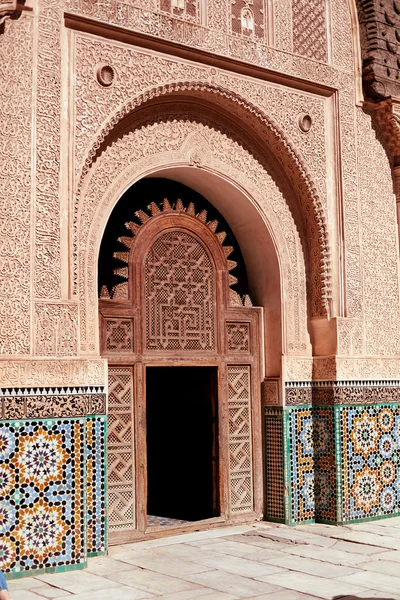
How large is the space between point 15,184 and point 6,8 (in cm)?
96

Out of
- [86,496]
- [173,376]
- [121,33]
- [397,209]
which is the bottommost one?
[86,496]

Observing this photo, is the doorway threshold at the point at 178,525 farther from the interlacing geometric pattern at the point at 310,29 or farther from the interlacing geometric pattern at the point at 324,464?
the interlacing geometric pattern at the point at 310,29

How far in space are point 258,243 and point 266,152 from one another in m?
0.67

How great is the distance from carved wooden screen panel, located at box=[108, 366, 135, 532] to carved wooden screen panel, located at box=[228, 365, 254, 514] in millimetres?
841

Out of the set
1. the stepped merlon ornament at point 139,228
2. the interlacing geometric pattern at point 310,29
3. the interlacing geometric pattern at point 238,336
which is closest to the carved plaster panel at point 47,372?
the stepped merlon ornament at point 139,228

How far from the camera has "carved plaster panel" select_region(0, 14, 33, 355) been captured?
13.8 ft

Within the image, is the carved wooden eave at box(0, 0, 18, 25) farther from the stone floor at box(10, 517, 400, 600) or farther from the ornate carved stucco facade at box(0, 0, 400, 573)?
the stone floor at box(10, 517, 400, 600)

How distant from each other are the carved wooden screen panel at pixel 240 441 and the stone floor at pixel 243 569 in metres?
0.25

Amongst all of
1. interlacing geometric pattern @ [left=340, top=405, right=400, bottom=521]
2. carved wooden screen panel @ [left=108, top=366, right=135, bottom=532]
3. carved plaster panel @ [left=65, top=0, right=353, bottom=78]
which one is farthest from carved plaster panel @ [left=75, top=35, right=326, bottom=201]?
interlacing geometric pattern @ [left=340, top=405, right=400, bottom=521]

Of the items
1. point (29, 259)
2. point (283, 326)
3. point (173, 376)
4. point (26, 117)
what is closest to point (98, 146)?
point (26, 117)

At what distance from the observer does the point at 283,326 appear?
565 cm

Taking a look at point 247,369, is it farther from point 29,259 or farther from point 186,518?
point 29,259

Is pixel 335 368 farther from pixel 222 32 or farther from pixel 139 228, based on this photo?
pixel 222 32

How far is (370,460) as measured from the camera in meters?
5.72
